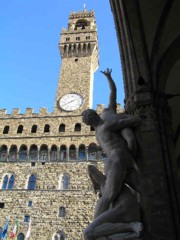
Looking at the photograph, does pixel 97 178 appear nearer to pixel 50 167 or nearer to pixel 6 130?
pixel 50 167

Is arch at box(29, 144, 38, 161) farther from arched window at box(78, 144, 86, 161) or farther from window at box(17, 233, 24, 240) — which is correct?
window at box(17, 233, 24, 240)

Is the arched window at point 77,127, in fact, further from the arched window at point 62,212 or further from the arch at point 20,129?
the arched window at point 62,212

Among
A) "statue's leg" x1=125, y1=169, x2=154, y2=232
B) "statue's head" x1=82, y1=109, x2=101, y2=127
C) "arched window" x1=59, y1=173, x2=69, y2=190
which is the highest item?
"arched window" x1=59, y1=173, x2=69, y2=190

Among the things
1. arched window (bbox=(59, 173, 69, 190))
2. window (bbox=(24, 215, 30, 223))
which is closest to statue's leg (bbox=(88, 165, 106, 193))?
window (bbox=(24, 215, 30, 223))

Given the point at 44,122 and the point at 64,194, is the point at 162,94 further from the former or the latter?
the point at 44,122

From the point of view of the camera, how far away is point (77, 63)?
26.3m

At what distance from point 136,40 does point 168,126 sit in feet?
6.46

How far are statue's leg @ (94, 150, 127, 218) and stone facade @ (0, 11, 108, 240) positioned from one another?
46.3 feet

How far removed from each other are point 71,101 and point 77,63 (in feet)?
13.5

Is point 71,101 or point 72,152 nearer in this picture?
point 72,152

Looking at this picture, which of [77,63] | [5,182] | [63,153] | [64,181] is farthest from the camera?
[77,63]

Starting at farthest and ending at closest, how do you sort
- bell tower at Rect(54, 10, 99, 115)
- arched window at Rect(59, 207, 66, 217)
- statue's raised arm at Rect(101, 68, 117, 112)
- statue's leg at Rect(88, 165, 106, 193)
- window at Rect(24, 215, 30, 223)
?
1. bell tower at Rect(54, 10, 99, 115)
2. arched window at Rect(59, 207, 66, 217)
3. window at Rect(24, 215, 30, 223)
4. statue's raised arm at Rect(101, 68, 117, 112)
5. statue's leg at Rect(88, 165, 106, 193)

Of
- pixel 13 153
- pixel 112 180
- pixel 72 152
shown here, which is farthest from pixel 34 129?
pixel 112 180

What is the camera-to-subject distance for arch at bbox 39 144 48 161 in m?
21.3
